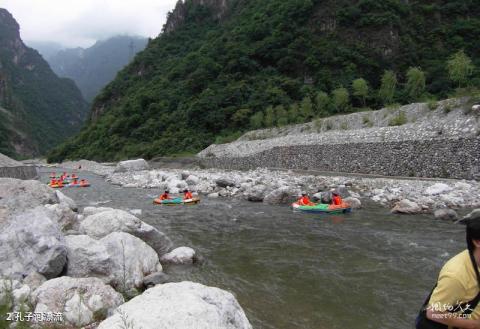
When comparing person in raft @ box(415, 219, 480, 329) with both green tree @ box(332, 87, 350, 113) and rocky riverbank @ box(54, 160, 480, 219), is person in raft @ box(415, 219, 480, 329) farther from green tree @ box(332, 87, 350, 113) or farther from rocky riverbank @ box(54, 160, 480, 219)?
green tree @ box(332, 87, 350, 113)

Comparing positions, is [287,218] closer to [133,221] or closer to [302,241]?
[302,241]

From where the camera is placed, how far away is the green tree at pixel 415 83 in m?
35.8

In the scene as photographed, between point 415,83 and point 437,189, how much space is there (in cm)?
2684

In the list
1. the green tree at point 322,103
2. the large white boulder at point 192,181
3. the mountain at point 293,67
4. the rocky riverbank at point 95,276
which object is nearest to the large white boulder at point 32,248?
the rocky riverbank at point 95,276

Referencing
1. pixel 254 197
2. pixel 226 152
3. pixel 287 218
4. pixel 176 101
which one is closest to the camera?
pixel 287 218

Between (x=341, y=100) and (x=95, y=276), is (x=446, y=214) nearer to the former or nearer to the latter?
(x=95, y=276)

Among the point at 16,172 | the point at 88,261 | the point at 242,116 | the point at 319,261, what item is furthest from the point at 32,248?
the point at 242,116

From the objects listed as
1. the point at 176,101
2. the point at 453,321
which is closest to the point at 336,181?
the point at 453,321

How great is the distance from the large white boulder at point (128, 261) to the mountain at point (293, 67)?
33.5 meters

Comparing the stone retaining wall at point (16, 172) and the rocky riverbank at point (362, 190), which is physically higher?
the stone retaining wall at point (16, 172)

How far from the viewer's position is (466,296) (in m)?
2.40

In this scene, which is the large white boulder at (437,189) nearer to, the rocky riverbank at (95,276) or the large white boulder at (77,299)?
the rocky riverbank at (95,276)

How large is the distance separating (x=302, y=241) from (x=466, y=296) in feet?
24.8

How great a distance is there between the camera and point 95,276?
5.86 metres
